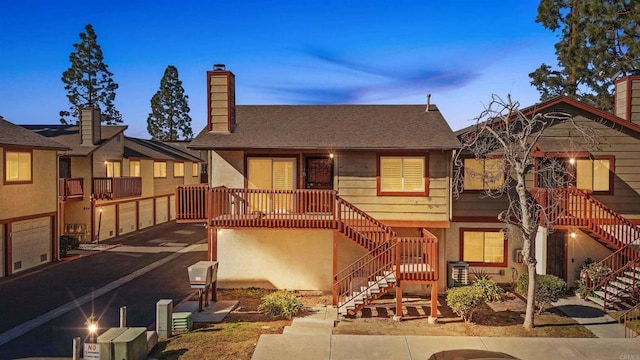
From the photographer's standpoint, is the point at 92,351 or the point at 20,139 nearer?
the point at 92,351

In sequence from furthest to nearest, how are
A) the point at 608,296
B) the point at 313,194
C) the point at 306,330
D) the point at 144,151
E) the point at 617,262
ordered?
1. the point at 144,151
2. the point at 617,262
3. the point at 313,194
4. the point at 608,296
5. the point at 306,330

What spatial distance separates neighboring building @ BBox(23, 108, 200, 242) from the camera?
90.8ft

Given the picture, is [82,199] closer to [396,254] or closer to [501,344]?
[396,254]

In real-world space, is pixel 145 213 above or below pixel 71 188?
below

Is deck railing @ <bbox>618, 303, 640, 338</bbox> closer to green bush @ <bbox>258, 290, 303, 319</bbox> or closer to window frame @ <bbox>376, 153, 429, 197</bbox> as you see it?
window frame @ <bbox>376, 153, 429, 197</bbox>

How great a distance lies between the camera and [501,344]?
11.8m

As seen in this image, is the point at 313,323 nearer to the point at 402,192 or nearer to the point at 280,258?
the point at 280,258

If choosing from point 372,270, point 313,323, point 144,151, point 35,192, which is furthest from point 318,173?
point 144,151

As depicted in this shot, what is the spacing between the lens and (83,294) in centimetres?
1684

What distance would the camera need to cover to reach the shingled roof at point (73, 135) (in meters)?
27.7

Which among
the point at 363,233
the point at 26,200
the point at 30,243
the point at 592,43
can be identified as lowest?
the point at 30,243

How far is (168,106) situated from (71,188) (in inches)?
1888

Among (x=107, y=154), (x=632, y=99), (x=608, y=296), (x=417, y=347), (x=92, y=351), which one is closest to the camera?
(x=92, y=351)

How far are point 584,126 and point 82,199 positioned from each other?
29460 millimetres
